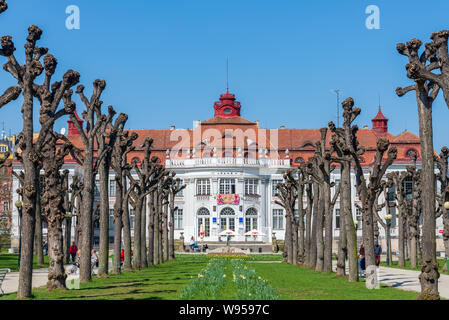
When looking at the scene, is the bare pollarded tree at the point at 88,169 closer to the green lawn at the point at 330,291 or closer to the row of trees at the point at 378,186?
the green lawn at the point at 330,291

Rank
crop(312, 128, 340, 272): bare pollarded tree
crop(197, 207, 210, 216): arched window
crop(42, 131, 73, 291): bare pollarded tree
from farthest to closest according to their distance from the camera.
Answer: crop(197, 207, 210, 216): arched window, crop(312, 128, 340, 272): bare pollarded tree, crop(42, 131, 73, 291): bare pollarded tree

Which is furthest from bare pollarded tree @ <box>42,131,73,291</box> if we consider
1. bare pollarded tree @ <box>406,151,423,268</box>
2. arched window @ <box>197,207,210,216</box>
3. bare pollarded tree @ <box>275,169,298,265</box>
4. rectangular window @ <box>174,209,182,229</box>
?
rectangular window @ <box>174,209,182,229</box>

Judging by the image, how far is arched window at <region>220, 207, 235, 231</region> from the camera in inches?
3351

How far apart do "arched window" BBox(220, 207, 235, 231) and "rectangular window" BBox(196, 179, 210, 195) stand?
3.10 m

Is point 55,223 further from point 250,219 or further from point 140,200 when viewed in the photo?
point 250,219

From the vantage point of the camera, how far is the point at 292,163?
3430 inches

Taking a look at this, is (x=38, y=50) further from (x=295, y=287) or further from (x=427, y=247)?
(x=427, y=247)

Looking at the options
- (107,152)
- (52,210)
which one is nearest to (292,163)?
(107,152)

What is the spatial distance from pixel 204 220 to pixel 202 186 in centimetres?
414

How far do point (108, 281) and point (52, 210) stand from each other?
5144 millimetres

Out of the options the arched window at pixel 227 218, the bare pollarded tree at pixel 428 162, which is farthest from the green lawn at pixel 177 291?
the arched window at pixel 227 218

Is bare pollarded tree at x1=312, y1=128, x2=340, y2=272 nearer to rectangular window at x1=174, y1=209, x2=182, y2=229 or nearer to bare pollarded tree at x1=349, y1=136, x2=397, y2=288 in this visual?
bare pollarded tree at x1=349, y1=136, x2=397, y2=288

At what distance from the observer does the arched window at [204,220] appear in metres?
85.7

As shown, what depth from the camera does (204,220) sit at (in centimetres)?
8600
